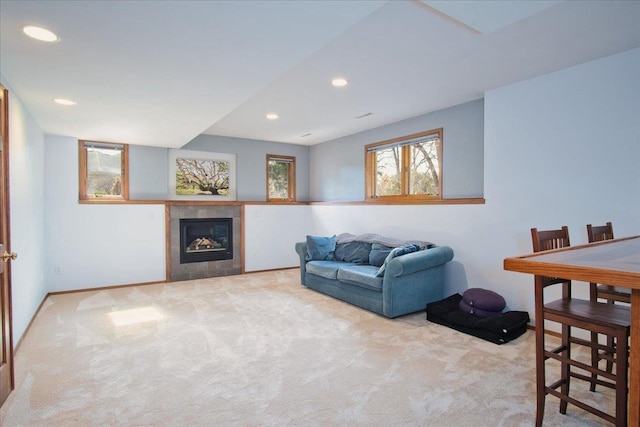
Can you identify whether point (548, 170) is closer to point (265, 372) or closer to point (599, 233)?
point (599, 233)

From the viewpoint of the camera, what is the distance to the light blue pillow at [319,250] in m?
5.19

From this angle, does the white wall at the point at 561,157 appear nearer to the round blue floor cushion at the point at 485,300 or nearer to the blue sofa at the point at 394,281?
the round blue floor cushion at the point at 485,300

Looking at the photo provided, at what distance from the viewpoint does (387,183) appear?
18.0 feet

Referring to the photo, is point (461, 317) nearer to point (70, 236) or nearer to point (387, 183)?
point (387, 183)

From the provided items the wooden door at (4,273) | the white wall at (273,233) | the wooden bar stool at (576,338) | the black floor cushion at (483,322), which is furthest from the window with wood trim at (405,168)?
the wooden door at (4,273)

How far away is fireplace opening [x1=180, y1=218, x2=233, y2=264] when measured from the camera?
5844mm

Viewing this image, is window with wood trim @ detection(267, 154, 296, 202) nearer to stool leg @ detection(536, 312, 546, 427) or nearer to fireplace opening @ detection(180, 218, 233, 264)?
fireplace opening @ detection(180, 218, 233, 264)

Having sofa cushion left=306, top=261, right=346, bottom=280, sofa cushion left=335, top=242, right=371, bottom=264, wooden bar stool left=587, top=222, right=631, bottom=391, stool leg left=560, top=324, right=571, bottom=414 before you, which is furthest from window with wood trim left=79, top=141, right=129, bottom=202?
wooden bar stool left=587, top=222, right=631, bottom=391

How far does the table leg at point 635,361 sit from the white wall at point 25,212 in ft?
13.4

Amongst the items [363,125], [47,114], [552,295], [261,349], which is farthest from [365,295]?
[47,114]

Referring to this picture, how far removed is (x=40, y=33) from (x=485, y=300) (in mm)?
4076

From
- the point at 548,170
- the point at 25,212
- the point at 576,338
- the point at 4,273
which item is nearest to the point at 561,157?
the point at 548,170

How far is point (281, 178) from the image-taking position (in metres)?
7.08

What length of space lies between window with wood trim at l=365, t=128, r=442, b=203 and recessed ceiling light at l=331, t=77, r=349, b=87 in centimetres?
167
